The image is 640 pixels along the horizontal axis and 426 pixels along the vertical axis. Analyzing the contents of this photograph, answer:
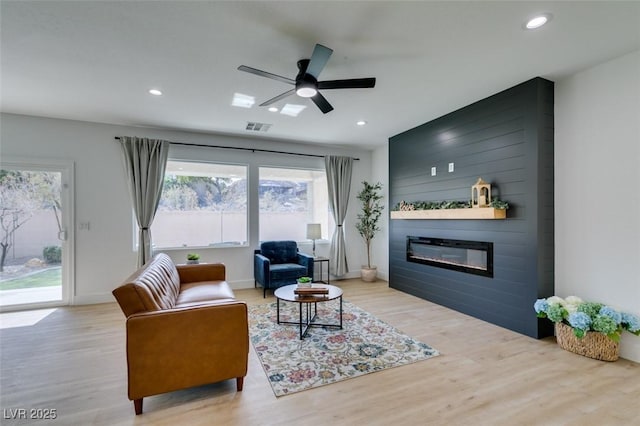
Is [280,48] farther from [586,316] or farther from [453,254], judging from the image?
[586,316]

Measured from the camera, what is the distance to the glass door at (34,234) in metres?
4.11

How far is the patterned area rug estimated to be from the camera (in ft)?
7.92

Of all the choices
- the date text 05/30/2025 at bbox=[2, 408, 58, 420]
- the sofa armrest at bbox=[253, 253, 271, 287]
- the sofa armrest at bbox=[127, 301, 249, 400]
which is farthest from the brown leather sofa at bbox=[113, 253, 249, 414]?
the sofa armrest at bbox=[253, 253, 271, 287]

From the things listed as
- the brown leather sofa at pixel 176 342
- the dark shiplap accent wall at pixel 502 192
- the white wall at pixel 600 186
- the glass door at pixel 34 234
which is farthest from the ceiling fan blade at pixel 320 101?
the glass door at pixel 34 234

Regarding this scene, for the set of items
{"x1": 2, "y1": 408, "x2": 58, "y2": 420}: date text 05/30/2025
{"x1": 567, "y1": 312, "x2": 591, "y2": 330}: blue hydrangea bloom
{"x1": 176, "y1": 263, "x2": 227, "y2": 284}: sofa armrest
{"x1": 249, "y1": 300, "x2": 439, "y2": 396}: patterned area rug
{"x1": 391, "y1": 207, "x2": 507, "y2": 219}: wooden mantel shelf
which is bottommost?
{"x1": 2, "y1": 408, "x2": 58, "y2": 420}: date text 05/30/2025

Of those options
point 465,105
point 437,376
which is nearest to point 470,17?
point 465,105

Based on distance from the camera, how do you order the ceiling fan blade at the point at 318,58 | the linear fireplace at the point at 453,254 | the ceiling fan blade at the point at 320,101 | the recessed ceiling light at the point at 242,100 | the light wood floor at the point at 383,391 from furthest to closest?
the linear fireplace at the point at 453,254, the recessed ceiling light at the point at 242,100, the ceiling fan blade at the point at 320,101, the ceiling fan blade at the point at 318,58, the light wood floor at the point at 383,391

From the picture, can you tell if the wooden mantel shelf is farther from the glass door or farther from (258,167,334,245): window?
the glass door

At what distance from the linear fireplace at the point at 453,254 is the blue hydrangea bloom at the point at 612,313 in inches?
41.1

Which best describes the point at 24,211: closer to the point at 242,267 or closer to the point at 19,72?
the point at 19,72

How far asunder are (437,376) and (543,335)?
5.30 feet

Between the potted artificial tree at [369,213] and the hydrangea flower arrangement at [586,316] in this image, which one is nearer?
the hydrangea flower arrangement at [586,316]

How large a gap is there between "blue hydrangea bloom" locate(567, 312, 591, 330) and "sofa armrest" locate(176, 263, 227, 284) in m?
3.93

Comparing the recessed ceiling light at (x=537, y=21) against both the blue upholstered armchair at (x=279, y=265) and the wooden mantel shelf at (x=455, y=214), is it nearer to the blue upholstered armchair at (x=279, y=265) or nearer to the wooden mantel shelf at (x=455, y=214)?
the wooden mantel shelf at (x=455, y=214)
